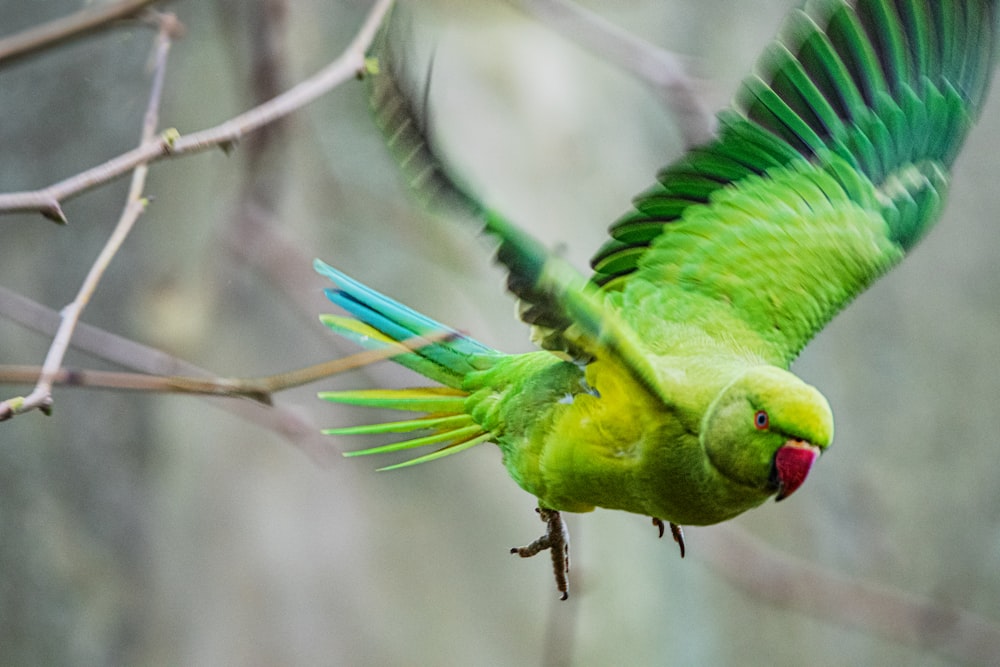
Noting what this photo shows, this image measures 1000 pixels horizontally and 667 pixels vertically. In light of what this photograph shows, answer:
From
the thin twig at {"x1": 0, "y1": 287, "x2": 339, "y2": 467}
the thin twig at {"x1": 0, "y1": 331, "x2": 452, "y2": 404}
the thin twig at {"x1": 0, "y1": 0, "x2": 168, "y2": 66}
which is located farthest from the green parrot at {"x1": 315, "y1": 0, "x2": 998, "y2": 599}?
the thin twig at {"x1": 0, "y1": 0, "x2": 168, "y2": 66}

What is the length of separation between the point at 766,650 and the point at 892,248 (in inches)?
85.0

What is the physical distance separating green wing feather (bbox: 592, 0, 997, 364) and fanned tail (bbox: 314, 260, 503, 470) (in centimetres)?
23

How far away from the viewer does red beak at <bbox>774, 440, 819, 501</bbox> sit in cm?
106

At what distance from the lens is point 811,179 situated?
154 cm

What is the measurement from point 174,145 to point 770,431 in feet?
2.20

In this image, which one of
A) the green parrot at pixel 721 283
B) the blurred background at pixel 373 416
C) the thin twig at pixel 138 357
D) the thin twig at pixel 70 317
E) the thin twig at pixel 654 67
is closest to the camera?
the thin twig at pixel 70 317

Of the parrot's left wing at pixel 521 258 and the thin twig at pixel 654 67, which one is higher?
the thin twig at pixel 654 67

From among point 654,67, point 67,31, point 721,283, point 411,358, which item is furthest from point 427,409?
point 654,67

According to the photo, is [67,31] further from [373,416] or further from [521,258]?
[373,416]

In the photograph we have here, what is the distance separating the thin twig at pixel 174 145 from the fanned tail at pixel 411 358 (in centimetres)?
35

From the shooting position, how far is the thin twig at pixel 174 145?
0.83 metres

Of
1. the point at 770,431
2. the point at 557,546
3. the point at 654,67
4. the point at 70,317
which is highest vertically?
the point at 654,67

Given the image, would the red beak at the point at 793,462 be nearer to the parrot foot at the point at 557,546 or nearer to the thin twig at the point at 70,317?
the parrot foot at the point at 557,546

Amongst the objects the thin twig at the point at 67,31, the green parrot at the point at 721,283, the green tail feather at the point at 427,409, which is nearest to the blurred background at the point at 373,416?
the green tail feather at the point at 427,409
